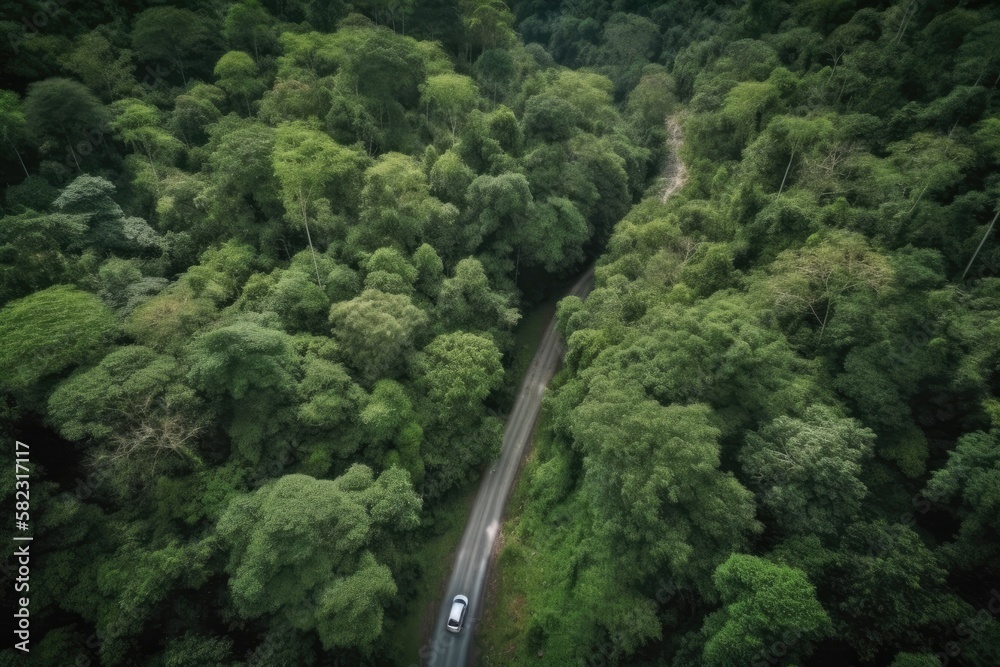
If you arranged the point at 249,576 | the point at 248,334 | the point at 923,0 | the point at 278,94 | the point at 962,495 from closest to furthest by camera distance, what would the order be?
the point at 962,495, the point at 249,576, the point at 248,334, the point at 923,0, the point at 278,94

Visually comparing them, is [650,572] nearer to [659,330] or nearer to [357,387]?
[659,330]

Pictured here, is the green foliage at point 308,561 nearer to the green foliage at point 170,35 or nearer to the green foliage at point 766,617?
the green foliage at point 766,617

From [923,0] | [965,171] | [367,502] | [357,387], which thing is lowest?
[367,502]

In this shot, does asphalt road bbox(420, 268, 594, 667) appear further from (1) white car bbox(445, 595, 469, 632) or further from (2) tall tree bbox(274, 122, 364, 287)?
(2) tall tree bbox(274, 122, 364, 287)

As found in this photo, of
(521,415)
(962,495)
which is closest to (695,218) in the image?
(521,415)

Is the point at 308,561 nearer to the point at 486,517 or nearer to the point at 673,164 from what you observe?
the point at 486,517

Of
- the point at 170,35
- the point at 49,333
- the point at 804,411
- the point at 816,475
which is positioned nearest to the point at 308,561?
the point at 49,333

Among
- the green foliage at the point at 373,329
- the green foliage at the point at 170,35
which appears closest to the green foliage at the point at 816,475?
the green foliage at the point at 373,329
